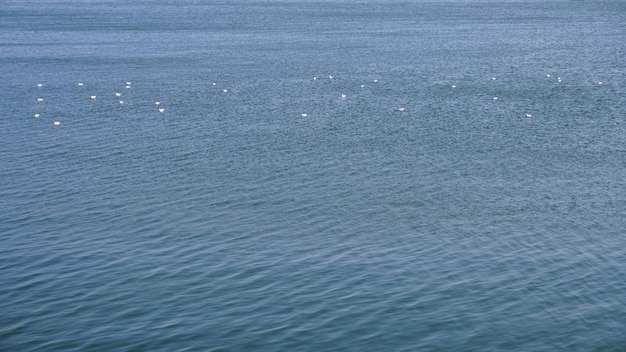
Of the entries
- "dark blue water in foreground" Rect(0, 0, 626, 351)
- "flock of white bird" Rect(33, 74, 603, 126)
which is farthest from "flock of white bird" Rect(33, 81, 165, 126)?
"dark blue water in foreground" Rect(0, 0, 626, 351)

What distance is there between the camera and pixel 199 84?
104m

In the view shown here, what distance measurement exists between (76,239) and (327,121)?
36524 millimetres

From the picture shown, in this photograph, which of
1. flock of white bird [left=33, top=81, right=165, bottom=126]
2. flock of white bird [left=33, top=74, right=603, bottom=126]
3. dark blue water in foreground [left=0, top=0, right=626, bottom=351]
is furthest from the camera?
flock of white bird [left=33, top=74, right=603, bottom=126]

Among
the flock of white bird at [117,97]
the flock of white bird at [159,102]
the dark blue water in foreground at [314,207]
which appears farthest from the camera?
the flock of white bird at [159,102]

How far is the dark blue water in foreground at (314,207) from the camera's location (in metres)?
43.6

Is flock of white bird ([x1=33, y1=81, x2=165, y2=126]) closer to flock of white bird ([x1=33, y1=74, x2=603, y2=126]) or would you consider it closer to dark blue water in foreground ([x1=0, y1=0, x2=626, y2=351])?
flock of white bird ([x1=33, y1=74, x2=603, y2=126])

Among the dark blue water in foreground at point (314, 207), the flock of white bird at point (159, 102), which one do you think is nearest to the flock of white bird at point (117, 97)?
the flock of white bird at point (159, 102)

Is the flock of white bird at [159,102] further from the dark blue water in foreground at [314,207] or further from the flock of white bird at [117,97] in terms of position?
the dark blue water in foreground at [314,207]

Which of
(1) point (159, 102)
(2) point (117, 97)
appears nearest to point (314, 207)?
(1) point (159, 102)

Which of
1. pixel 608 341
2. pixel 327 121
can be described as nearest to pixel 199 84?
pixel 327 121

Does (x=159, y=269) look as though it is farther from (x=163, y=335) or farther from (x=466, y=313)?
(x=466, y=313)

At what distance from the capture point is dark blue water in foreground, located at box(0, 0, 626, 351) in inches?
1716

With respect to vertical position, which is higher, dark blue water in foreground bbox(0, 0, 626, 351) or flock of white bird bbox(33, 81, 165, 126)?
flock of white bird bbox(33, 81, 165, 126)

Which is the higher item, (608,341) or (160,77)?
(160,77)
